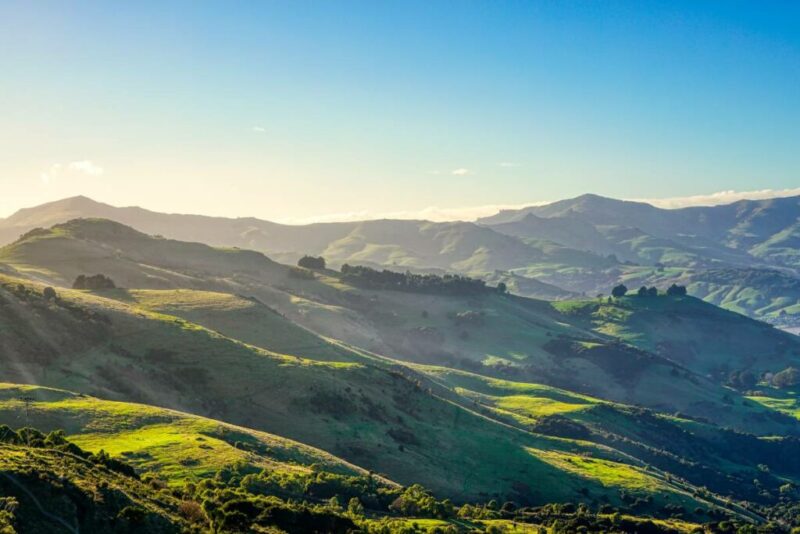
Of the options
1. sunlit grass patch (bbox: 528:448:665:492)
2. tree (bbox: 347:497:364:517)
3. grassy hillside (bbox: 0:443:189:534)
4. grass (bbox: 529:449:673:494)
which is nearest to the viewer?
grassy hillside (bbox: 0:443:189:534)

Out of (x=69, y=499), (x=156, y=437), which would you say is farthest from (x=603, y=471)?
(x=69, y=499)

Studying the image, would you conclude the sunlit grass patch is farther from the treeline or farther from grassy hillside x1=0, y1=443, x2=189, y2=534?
grassy hillside x1=0, y1=443, x2=189, y2=534

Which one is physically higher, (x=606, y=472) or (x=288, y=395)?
(x=288, y=395)

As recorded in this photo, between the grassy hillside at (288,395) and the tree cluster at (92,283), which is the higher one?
the tree cluster at (92,283)

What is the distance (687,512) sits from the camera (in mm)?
120125

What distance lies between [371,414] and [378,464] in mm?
16836

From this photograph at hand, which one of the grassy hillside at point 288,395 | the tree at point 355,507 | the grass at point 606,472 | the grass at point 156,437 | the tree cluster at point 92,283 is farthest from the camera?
the tree cluster at point 92,283

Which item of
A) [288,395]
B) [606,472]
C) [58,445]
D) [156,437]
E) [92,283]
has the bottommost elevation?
[606,472]

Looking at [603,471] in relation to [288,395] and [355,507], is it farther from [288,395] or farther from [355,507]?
[355,507]

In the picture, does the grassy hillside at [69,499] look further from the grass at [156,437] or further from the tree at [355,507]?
the tree at [355,507]

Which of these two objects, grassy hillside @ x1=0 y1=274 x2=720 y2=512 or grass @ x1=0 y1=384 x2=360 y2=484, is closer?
grass @ x1=0 y1=384 x2=360 y2=484

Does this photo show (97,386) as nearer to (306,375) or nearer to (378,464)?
(306,375)

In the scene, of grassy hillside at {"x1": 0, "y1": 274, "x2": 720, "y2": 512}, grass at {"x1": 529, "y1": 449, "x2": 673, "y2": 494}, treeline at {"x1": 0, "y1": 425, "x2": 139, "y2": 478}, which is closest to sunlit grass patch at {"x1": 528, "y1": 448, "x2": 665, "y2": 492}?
grass at {"x1": 529, "y1": 449, "x2": 673, "y2": 494}

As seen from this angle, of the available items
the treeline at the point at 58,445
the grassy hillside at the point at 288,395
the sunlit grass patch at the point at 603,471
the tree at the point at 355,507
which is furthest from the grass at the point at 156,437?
the sunlit grass patch at the point at 603,471
